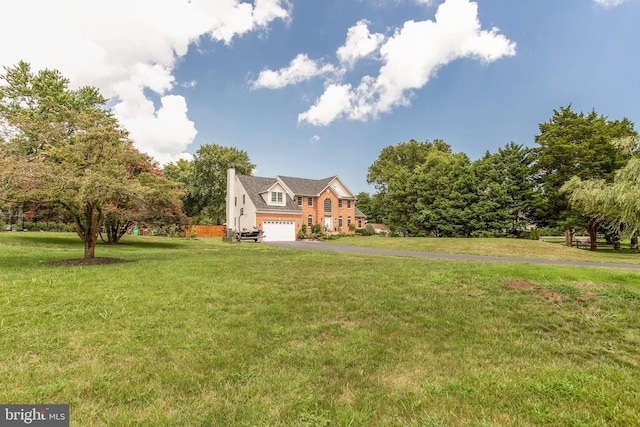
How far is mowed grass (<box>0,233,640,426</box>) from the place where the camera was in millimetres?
2574

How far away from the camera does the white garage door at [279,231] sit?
3158cm

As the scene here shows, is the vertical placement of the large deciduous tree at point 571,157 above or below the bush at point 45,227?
above

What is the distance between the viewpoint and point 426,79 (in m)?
23.4

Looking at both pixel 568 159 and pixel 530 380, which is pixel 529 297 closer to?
pixel 530 380

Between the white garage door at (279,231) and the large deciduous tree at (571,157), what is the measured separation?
24040mm

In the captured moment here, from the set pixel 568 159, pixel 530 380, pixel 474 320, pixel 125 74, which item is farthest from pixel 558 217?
pixel 125 74

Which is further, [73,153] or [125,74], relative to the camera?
[125,74]

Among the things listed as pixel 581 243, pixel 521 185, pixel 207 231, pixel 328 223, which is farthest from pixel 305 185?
pixel 581 243

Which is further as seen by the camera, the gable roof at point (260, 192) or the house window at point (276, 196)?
the house window at point (276, 196)

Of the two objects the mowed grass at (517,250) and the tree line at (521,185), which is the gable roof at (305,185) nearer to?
the tree line at (521,185)

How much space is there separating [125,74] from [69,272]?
1798cm

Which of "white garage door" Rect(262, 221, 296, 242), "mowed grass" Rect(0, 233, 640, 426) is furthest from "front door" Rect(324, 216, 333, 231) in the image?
"mowed grass" Rect(0, 233, 640, 426)

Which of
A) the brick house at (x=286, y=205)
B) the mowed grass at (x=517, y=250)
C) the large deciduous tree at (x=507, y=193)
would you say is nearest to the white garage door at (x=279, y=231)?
the brick house at (x=286, y=205)

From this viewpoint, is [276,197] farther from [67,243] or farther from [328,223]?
[67,243]
